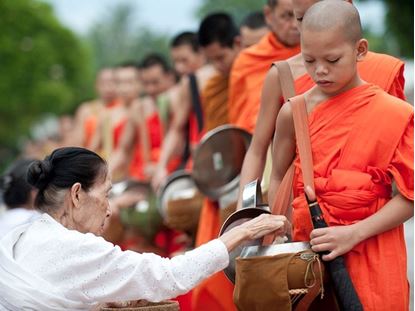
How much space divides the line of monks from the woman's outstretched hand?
75 centimetres

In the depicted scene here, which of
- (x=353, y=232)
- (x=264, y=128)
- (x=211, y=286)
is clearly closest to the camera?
(x=353, y=232)

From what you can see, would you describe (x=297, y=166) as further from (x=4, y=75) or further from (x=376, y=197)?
(x=4, y=75)

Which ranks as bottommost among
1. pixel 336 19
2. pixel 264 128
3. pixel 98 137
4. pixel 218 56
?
pixel 98 137

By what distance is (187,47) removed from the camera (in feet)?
38.1

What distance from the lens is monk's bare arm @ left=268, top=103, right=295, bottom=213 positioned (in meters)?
5.23

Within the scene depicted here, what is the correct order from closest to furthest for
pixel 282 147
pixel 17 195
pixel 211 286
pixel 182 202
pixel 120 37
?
1. pixel 282 147
2. pixel 211 286
3. pixel 17 195
4. pixel 182 202
5. pixel 120 37

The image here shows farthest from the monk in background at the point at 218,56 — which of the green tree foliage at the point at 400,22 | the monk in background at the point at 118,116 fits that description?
the green tree foliage at the point at 400,22

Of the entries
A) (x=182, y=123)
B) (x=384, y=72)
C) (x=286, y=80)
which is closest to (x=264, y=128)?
(x=286, y=80)

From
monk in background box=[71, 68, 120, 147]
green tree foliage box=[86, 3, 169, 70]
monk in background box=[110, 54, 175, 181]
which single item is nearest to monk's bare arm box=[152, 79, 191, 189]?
monk in background box=[110, 54, 175, 181]

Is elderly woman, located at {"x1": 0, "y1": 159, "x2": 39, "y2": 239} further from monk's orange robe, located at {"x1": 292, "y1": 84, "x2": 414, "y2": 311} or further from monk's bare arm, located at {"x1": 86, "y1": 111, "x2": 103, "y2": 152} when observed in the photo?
monk's bare arm, located at {"x1": 86, "y1": 111, "x2": 103, "y2": 152}

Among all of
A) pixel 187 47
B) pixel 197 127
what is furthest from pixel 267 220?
pixel 187 47

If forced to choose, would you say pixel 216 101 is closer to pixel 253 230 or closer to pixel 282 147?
pixel 282 147

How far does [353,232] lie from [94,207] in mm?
1003

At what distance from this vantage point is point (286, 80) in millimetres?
5668
